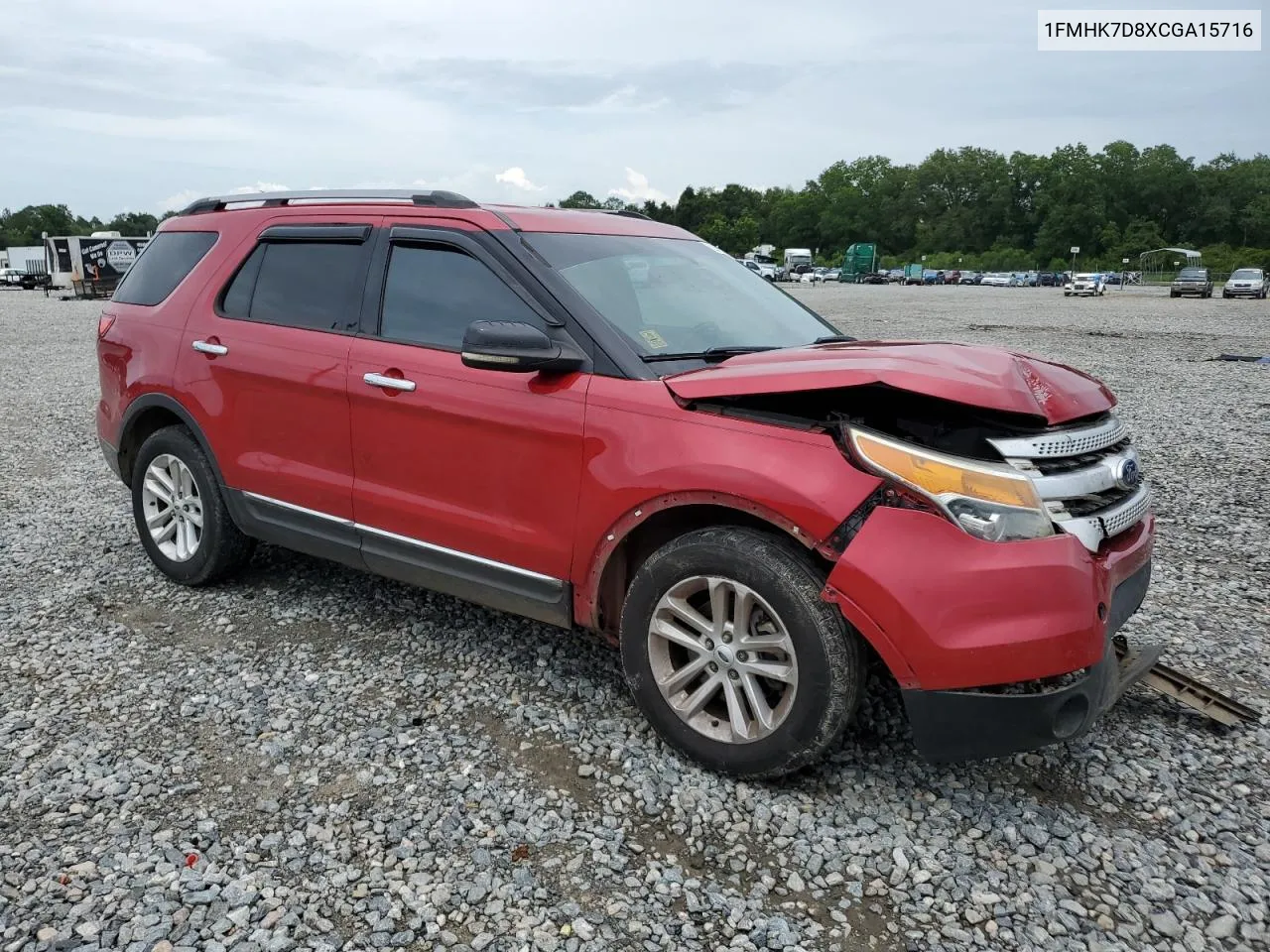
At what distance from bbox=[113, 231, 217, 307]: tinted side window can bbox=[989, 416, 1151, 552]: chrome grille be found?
13.2 feet

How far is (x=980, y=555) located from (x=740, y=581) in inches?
28.4

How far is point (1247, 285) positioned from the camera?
4353 cm

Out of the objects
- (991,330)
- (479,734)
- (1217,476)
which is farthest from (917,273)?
(479,734)

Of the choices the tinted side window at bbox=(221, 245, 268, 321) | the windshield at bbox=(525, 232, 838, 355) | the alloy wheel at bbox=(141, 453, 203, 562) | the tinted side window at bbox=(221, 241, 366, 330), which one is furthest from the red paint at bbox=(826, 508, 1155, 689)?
the alloy wheel at bbox=(141, 453, 203, 562)

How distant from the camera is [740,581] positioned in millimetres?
2977

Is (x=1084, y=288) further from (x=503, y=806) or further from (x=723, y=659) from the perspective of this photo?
(x=503, y=806)

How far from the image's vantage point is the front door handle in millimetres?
3768

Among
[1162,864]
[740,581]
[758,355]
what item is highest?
[758,355]

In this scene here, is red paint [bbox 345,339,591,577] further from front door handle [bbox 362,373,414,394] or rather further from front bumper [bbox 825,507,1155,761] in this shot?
front bumper [bbox 825,507,1155,761]

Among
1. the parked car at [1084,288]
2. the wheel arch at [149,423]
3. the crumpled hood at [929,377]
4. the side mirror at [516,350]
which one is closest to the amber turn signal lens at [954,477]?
the crumpled hood at [929,377]

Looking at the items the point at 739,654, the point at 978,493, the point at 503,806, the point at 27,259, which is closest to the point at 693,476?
the point at 739,654

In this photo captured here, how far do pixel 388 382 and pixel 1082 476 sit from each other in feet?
8.42

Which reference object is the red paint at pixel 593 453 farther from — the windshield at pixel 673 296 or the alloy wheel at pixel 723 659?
the alloy wheel at pixel 723 659

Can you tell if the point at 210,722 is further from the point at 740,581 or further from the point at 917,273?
the point at 917,273
